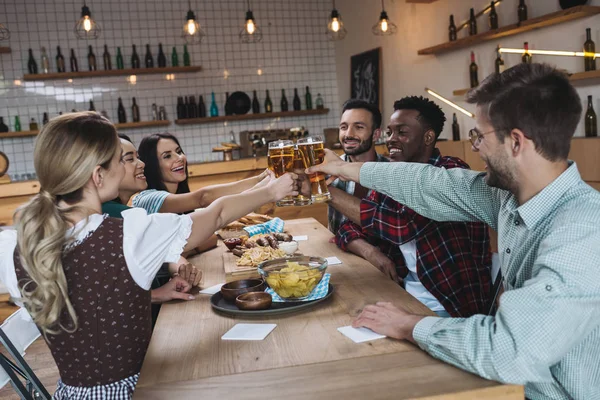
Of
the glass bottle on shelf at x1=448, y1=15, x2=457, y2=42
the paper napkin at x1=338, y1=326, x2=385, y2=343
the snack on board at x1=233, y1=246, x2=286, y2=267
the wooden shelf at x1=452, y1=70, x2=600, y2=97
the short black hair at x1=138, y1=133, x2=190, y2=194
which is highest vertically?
the glass bottle on shelf at x1=448, y1=15, x2=457, y2=42

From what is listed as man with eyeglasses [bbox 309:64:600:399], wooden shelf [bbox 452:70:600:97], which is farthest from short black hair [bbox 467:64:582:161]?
wooden shelf [bbox 452:70:600:97]

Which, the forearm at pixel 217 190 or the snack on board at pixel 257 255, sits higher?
the forearm at pixel 217 190

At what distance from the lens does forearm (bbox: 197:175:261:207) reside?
3068 mm

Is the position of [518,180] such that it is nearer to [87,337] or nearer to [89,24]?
[87,337]

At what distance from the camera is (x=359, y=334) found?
4.90 ft

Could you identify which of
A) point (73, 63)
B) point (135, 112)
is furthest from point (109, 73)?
point (135, 112)

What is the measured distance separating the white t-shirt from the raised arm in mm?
162

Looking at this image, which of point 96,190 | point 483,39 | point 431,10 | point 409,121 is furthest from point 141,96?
point 96,190

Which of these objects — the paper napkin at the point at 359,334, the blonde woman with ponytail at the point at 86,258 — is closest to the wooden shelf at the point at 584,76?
the paper napkin at the point at 359,334

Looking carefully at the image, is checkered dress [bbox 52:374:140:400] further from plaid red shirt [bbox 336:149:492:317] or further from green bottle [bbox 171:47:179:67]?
green bottle [bbox 171:47:179:67]

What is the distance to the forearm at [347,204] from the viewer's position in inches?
96.7

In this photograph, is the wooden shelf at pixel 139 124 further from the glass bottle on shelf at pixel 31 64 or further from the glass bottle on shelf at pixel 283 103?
the glass bottle on shelf at pixel 283 103

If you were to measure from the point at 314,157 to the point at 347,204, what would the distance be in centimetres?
39

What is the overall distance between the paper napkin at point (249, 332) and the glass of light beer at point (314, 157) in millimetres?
684
